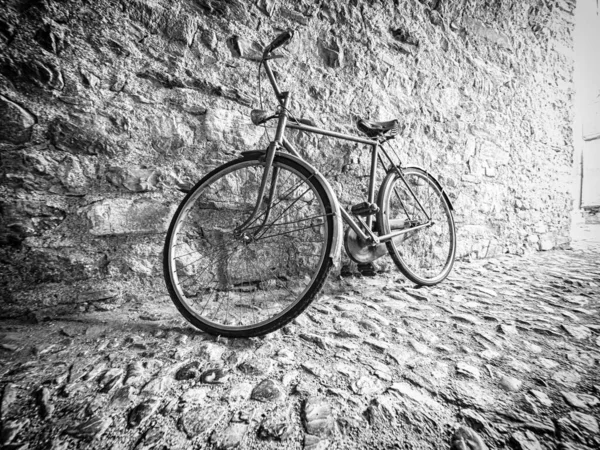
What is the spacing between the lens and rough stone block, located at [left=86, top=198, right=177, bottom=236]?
1457mm

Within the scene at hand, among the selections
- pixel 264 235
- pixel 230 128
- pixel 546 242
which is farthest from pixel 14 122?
pixel 546 242

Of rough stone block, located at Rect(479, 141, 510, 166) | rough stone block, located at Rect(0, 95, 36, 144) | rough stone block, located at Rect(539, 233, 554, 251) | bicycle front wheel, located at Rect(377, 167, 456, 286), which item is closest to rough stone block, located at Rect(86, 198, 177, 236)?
rough stone block, located at Rect(0, 95, 36, 144)

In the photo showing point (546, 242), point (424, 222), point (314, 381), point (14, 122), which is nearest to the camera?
point (314, 381)

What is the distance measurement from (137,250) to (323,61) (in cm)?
218

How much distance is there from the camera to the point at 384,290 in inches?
78.0

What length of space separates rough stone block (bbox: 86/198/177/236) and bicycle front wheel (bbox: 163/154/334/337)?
15cm

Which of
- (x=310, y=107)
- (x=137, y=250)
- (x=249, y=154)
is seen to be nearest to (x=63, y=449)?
(x=137, y=250)

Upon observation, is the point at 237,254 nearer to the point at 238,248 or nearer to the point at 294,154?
the point at 238,248

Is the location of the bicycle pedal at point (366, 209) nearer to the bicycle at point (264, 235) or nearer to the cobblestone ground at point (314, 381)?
the bicycle at point (264, 235)

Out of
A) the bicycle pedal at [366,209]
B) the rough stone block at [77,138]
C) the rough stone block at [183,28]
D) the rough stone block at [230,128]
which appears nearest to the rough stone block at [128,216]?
the rough stone block at [77,138]

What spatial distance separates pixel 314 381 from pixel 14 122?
2.06 metres

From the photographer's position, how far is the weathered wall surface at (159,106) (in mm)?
Answer: 1323

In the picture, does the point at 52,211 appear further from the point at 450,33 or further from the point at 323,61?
the point at 450,33

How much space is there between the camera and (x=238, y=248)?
5.85 feet
